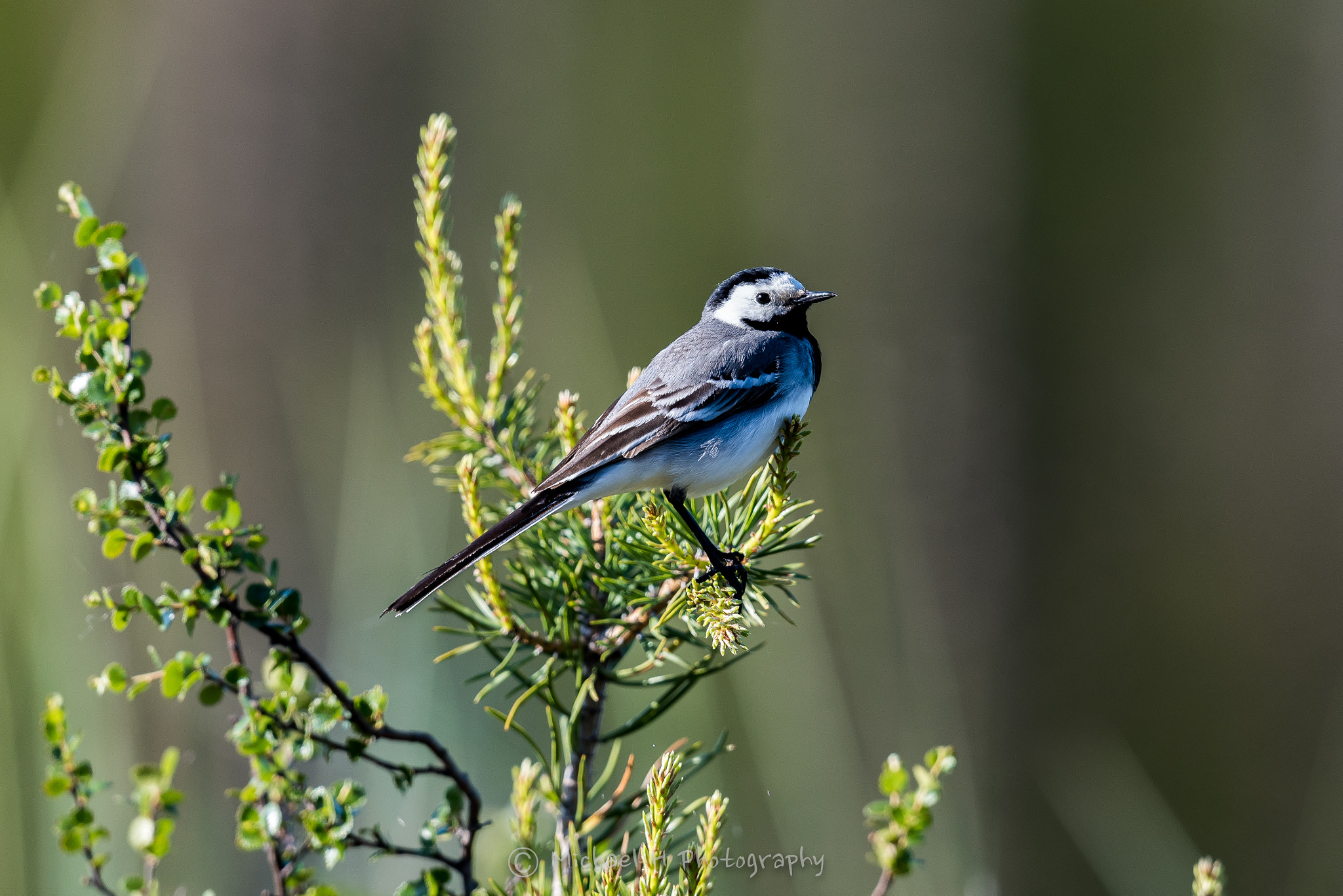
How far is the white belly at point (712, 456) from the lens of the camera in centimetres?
142

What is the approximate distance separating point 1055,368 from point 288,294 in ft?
8.49

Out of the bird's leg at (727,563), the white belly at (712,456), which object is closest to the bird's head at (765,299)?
the white belly at (712,456)

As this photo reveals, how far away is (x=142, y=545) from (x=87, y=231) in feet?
0.88

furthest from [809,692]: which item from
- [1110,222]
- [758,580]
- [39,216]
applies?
[1110,222]

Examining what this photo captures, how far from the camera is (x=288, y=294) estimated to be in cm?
285

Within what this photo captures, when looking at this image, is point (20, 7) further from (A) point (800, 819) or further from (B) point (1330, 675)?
(B) point (1330, 675)

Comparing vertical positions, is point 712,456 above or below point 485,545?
above

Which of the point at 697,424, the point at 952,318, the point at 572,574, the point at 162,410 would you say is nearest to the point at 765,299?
the point at 697,424

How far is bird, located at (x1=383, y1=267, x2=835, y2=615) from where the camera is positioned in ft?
3.66

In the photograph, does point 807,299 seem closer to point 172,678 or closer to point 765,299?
point 765,299

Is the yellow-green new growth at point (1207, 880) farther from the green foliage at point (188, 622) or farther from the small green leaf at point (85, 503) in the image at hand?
the small green leaf at point (85, 503)

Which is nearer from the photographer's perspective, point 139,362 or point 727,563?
point 139,362

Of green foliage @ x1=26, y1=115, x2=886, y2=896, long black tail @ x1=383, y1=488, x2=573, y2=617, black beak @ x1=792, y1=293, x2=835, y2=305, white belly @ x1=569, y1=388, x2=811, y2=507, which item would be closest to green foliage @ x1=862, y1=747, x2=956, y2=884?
green foliage @ x1=26, y1=115, x2=886, y2=896

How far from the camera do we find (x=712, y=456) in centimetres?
144
